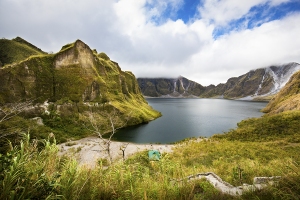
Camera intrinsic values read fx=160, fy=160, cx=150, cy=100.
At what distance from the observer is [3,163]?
3.36 m

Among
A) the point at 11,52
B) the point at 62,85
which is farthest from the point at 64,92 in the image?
the point at 11,52

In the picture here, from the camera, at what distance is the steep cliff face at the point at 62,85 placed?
39.9m

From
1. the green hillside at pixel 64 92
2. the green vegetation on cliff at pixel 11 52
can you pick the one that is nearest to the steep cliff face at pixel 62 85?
the green hillside at pixel 64 92

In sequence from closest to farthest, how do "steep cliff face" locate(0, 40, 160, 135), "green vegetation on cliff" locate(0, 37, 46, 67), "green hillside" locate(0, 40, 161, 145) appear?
"green hillside" locate(0, 40, 161, 145) < "steep cliff face" locate(0, 40, 160, 135) < "green vegetation on cliff" locate(0, 37, 46, 67)

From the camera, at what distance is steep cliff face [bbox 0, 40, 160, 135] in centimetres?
3988

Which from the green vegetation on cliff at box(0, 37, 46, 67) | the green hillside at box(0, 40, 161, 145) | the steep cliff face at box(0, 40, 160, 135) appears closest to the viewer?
the green hillside at box(0, 40, 161, 145)

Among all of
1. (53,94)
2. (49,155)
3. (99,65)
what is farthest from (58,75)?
(49,155)

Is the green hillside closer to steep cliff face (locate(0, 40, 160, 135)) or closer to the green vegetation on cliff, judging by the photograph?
steep cliff face (locate(0, 40, 160, 135))

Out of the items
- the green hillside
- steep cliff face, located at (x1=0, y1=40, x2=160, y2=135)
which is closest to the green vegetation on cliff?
steep cliff face, located at (x1=0, y1=40, x2=160, y2=135)

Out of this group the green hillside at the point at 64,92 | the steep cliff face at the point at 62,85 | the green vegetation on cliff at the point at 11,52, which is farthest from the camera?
the green vegetation on cliff at the point at 11,52

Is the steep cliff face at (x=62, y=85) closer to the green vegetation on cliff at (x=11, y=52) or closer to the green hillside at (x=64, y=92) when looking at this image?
the green hillside at (x=64, y=92)

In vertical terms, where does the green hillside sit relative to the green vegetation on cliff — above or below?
below

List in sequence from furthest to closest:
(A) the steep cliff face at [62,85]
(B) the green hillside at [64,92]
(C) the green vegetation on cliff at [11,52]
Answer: (C) the green vegetation on cliff at [11,52] < (A) the steep cliff face at [62,85] < (B) the green hillside at [64,92]

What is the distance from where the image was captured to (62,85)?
47031mm
